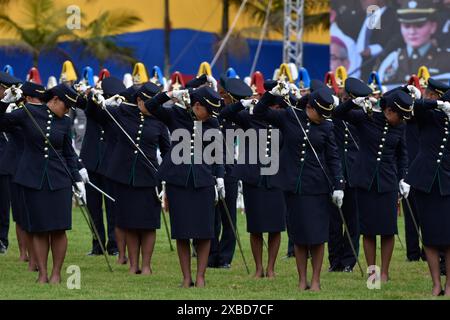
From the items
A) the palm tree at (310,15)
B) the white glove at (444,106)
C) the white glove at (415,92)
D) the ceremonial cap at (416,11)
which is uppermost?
the palm tree at (310,15)

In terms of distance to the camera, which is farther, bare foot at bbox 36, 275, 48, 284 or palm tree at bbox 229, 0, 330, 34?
palm tree at bbox 229, 0, 330, 34

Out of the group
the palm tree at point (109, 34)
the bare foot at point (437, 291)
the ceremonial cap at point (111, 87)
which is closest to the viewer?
the bare foot at point (437, 291)

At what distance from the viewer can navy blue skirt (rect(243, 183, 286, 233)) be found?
505 inches

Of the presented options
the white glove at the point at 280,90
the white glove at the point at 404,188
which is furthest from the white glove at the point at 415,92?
the white glove at the point at 280,90

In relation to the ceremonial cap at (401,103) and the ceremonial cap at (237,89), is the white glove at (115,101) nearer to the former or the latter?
the ceremonial cap at (237,89)

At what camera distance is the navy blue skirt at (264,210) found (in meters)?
12.8

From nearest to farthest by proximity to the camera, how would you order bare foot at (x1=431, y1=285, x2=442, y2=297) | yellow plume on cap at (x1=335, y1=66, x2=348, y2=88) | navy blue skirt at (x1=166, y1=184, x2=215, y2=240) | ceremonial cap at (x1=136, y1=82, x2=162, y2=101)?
bare foot at (x1=431, y1=285, x2=442, y2=297), navy blue skirt at (x1=166, y1=184, x2=215, y2=240), ceremonial cap at (x1=136, y1=82, x2=162, y2=101), yellow plume on cap at (x1=335, y1=66, x2=348, y2=88)

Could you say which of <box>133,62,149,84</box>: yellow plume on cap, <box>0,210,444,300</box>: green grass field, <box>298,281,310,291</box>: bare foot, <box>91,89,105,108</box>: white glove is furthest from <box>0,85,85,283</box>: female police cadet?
<box>133,62,149,84</box>: yellow plume on cap

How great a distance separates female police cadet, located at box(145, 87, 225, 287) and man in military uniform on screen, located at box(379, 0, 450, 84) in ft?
39.8

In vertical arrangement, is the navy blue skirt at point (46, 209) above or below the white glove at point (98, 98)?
below

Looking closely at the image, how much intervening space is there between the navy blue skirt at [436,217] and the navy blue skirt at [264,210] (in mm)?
1961

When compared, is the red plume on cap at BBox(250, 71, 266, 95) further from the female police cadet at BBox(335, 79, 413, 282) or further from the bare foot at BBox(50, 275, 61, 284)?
the bare foot at BBox(50, 275, 61, 284)

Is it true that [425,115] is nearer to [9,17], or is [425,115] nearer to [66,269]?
[66,269]

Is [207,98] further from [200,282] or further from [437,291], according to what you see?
[437,291]
